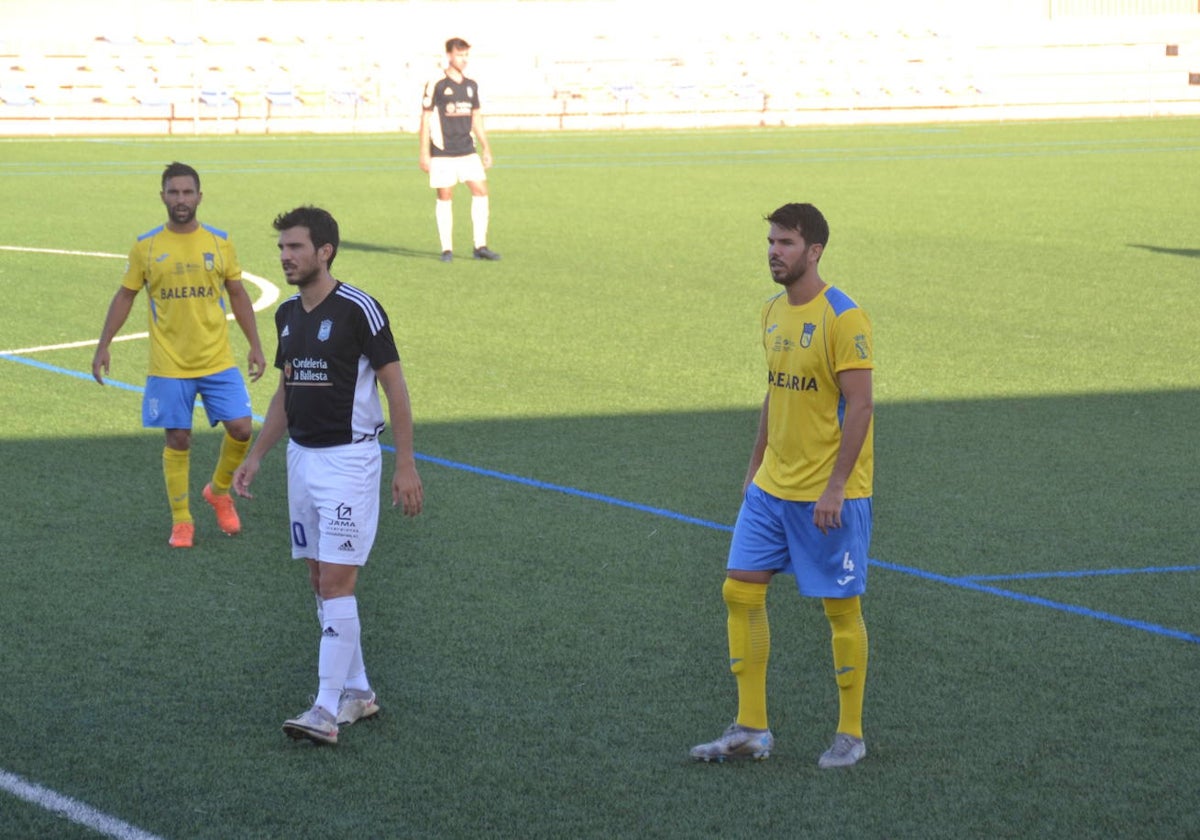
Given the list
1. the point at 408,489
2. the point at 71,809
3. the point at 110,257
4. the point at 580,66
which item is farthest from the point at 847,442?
the point at 580,66

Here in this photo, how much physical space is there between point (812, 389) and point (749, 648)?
0.88m

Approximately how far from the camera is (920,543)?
8.44 metres

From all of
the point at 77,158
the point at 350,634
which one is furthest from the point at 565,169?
the point at 350,634

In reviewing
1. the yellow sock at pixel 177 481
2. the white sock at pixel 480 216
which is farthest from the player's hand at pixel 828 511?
the white sock at pixel 480 216

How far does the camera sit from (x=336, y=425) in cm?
596

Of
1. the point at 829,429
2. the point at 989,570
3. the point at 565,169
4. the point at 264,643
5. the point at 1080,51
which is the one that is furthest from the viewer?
the point at 1080,51

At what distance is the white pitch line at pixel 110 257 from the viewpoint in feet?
45.2

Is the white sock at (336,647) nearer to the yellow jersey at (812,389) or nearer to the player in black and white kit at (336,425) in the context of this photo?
the player in black and white kit at (336,425)

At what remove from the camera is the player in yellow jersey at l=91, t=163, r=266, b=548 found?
27.8 feet

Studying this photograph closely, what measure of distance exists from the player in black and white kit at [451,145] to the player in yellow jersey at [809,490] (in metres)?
13.4

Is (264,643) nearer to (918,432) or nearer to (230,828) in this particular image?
(230,828)

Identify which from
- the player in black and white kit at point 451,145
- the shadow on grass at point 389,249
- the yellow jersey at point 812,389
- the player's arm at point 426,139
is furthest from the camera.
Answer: the shadow on grass at point 389,249

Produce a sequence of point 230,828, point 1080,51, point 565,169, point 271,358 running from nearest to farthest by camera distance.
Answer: point 230,828 → point 271,358 → point 565,169 → point 1080,51

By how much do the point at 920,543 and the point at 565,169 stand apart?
23.4 metres
